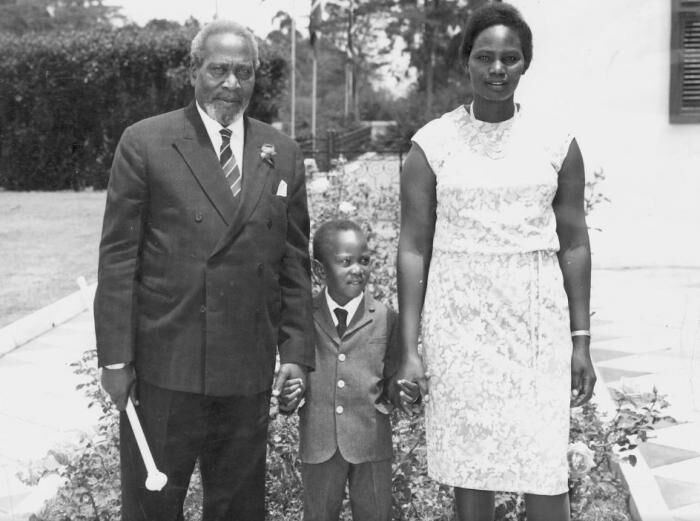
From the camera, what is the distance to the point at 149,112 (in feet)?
61.5

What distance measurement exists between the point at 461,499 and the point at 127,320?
1.14m

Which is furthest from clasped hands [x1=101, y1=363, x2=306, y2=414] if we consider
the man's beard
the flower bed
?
the flower bed

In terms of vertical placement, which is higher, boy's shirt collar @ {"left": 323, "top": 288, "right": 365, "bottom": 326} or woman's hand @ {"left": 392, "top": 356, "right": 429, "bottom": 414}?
boy's shirt collar @ {"left": 323, "top": 288, "right": 365, "bottom": 326}

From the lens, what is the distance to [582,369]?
9.12 ft

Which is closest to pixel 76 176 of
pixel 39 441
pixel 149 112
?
pixel 149 112

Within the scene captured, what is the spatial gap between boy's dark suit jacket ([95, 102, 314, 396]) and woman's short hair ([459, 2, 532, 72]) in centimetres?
66

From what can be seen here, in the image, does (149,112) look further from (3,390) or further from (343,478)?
(343,478)

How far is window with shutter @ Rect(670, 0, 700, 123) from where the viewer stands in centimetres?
821

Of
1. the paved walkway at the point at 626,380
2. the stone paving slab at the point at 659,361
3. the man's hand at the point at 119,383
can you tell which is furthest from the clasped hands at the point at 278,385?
the stone paving slab at the point at 659,361

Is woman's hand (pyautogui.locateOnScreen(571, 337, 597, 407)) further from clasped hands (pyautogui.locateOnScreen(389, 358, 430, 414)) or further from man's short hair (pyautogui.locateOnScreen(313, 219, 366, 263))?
man's short hair (pyautogui.locateOnScreen(313, 219, 366, 263))

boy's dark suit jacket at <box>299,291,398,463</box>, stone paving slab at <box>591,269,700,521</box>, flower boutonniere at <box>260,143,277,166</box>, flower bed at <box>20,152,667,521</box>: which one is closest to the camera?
flower boutonniere at <box>260,143,277,166</box>

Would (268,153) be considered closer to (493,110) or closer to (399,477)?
(493,110)

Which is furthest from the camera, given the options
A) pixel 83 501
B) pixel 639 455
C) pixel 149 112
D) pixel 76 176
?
pixel 149 112

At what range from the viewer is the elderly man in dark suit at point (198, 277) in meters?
2.54
